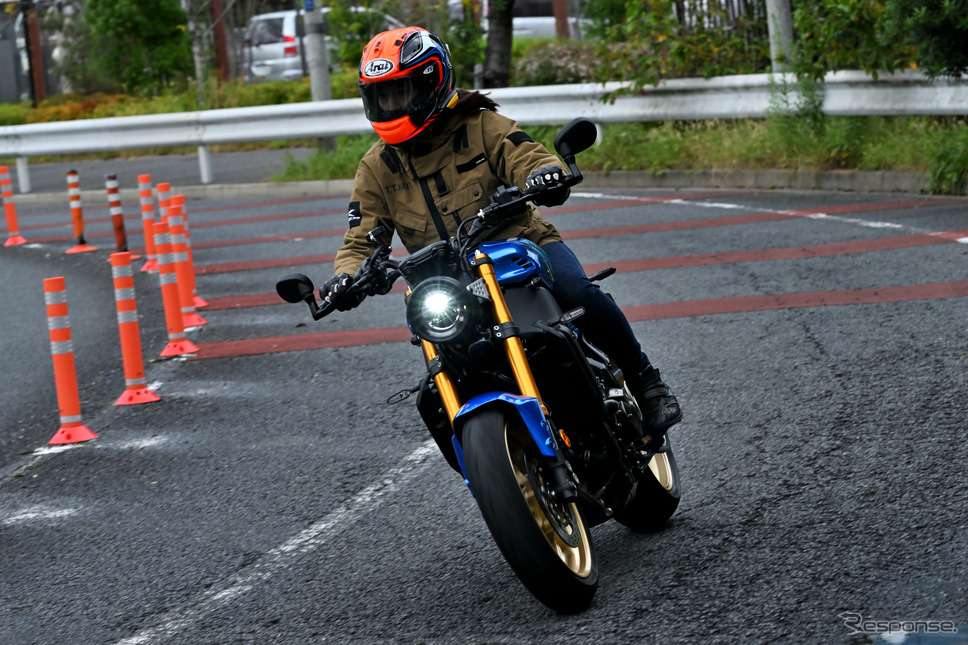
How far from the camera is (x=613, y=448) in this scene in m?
4.25

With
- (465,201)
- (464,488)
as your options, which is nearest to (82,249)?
(464,488)

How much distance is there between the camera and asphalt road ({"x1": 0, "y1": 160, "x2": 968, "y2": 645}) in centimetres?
406

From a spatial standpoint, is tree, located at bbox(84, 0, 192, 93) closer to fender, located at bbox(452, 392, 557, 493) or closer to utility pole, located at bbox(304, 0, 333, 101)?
utility pole, located at bbox(304, 0, 333, 101)

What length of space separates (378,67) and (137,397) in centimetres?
420

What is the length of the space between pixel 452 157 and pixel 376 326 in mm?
4826

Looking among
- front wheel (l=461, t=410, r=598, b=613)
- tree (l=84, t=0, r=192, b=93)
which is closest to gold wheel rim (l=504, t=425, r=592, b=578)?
front wheel (l=461, t=410, r=598, b=613)

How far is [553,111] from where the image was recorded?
17531 millimetres

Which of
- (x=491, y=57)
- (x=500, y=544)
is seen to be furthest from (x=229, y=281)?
(x=491, y=57)

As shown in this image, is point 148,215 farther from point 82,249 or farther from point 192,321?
point 192,321

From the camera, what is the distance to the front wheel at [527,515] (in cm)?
366

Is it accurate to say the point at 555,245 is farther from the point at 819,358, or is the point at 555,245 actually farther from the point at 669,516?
the point at 819,358

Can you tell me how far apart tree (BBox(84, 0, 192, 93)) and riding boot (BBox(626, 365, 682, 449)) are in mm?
28988

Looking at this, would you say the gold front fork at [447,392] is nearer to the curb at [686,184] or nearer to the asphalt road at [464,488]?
the asphalt road at [464,488]

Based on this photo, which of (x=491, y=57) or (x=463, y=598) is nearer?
(x=463, y=598)
